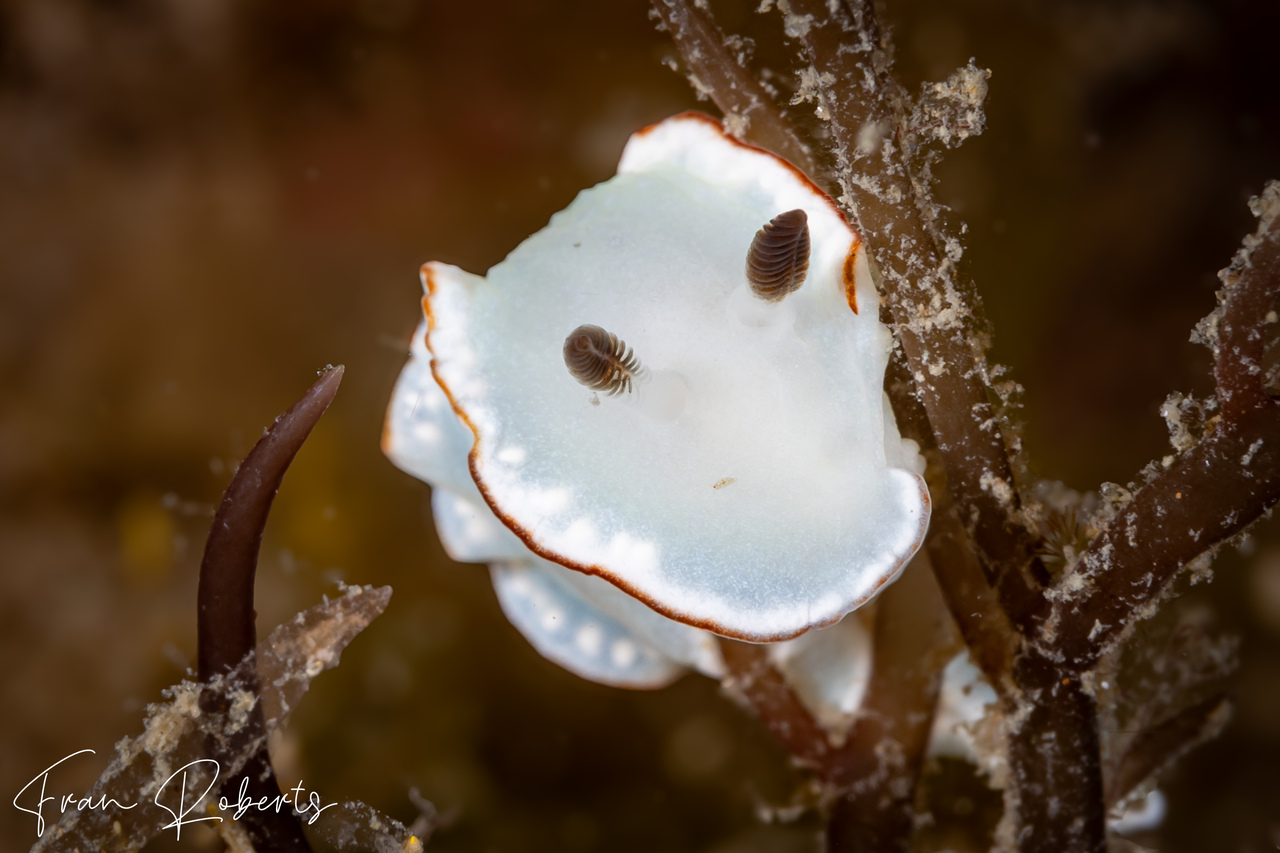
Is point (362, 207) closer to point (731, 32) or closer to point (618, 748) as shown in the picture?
point (731, 32)

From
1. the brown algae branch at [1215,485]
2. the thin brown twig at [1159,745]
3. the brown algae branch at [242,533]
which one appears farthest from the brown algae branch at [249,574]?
the thin brown twig at [1159,745]

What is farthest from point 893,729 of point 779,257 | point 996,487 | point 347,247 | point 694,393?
point 347,247

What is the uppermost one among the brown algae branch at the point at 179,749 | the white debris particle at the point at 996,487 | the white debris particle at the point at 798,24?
the white debris particle at the point at 798,24

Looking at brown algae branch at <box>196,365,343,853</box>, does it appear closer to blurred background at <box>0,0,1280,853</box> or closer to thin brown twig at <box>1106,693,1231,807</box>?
blurred background at <box>0,0,1280,853</box>

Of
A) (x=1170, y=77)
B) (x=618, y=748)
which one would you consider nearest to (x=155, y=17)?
(x=618, y=748)

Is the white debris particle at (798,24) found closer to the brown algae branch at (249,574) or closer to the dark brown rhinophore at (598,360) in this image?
the dark brown rhinophore at (598,360)

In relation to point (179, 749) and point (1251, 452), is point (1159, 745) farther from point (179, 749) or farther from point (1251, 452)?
point (179, 749)

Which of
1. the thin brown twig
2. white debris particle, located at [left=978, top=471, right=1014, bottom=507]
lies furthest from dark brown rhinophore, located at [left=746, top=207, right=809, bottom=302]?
the thin brown twig

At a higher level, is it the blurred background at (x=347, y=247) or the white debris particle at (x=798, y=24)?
the blurred background at (x=347, y=247)
